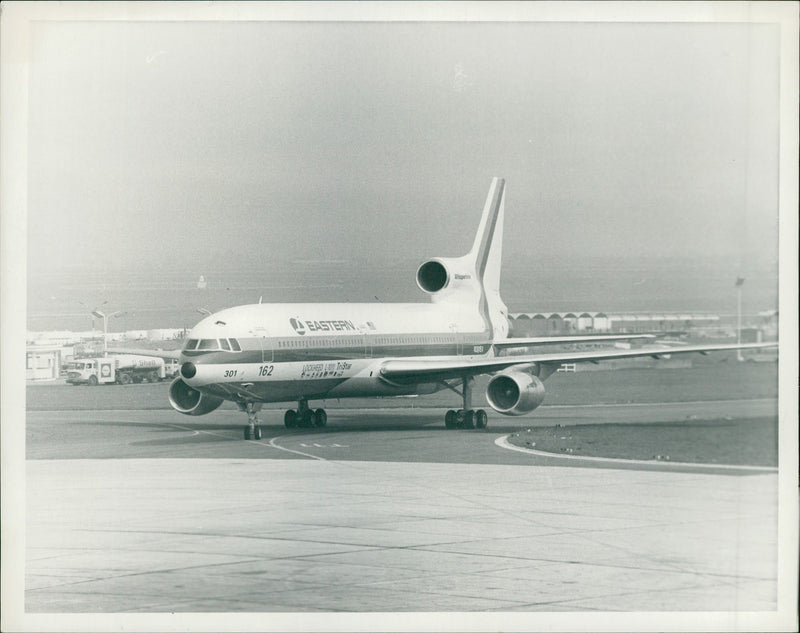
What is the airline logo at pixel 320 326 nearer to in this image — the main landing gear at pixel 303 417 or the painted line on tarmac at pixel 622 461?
the main landing gear at pixel 303 417

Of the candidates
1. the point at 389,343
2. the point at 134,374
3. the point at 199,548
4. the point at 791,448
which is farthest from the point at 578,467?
the point at 134,374

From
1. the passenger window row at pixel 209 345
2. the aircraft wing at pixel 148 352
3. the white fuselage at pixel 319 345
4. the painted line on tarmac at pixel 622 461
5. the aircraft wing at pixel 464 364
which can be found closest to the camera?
the painted line on tarmac at pixel 622 461

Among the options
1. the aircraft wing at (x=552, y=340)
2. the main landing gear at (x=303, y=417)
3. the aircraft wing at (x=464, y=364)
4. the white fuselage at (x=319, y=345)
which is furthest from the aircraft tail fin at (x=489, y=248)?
the main landing gear at (x=303, y=417)

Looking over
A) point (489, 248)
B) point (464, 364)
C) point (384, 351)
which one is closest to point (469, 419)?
point (464, 364)

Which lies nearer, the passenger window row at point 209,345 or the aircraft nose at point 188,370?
the aircraft nose at point 188,370

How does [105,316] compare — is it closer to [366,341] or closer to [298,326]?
[298,326]

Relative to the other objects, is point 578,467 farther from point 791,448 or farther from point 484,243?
point 484,243
